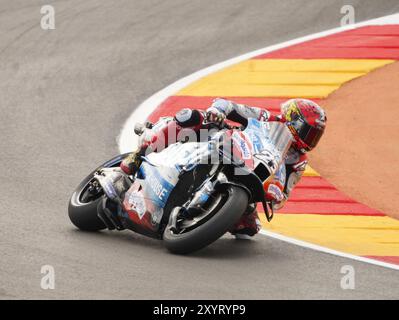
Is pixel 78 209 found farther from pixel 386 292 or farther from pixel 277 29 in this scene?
pixel 277 29

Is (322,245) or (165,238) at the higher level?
(165,238)

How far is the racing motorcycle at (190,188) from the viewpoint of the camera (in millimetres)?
8039

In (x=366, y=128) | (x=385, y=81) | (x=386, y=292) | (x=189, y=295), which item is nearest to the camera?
(x=189, y=295)

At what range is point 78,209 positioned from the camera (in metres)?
8.93

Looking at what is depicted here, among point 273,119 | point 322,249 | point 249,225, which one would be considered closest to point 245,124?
point 273,119

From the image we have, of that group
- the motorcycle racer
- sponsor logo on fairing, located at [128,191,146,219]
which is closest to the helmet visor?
the motorcycle racer

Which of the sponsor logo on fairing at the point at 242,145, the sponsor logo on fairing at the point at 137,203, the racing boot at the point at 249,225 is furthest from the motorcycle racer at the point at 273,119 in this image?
the sponsor logo on fairing at the point at 137,203

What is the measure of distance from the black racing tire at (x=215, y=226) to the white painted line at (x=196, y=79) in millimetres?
1333

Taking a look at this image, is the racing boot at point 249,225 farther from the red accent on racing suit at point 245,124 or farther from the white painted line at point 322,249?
the white painted line at point 322,249

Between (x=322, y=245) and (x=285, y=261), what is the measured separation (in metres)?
0.77

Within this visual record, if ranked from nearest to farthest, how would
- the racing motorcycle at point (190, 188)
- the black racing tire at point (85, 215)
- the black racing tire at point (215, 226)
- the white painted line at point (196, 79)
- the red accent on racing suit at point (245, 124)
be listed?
the black racing tire at point (215, 226)
the racing motorcycle at point (190, 188)
the red accent on racing suit at point (245, 124)
the black racing tire at point (85, 215)
the white painted line at point (196, 79)

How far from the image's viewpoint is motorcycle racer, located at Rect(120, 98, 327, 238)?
27.8 ft

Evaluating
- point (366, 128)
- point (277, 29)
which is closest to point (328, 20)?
point (277, 29)

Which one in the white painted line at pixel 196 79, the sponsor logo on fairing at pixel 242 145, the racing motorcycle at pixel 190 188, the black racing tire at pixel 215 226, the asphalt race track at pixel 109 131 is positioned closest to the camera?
the asphalt race track at pixel 109 131
